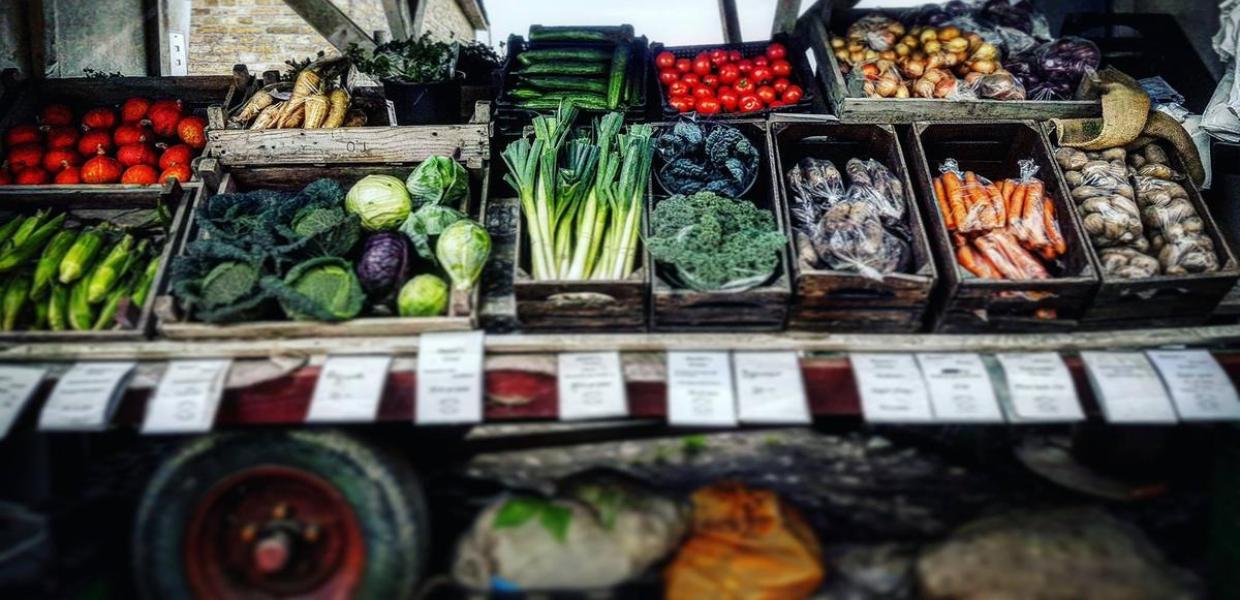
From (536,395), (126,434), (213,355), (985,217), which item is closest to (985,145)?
(985,217)

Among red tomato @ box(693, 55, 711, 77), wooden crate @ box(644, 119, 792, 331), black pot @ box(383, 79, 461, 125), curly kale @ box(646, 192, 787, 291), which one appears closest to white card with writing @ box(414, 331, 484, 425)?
wooden crate @ box(644, 119, 792, 331)

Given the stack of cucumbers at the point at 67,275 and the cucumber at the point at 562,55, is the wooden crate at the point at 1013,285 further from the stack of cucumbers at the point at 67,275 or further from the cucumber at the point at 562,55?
the stack of cucumbers at the point at 67,275

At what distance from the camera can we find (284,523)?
2.70 m

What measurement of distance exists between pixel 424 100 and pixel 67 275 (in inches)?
67.1

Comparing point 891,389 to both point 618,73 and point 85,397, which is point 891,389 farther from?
point 85,397

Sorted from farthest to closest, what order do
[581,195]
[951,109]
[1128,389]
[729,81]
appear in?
[729,81] → [951,109] → [581,195] → [1128,389]

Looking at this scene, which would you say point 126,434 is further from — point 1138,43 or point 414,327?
point 1138,43

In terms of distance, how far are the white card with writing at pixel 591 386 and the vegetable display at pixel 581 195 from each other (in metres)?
0.32

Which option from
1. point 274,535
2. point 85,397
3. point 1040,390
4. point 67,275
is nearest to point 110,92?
point 67,275

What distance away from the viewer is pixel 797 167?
3.36m

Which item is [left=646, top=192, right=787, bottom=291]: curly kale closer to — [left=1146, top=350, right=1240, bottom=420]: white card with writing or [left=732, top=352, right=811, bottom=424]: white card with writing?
[left=732, top=352, right=811, bottom=424]: white card with writing

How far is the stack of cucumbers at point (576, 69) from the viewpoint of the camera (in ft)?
12.5

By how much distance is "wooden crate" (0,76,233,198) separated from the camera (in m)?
4.04

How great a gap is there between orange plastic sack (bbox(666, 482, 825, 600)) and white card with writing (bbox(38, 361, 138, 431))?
2.10m
